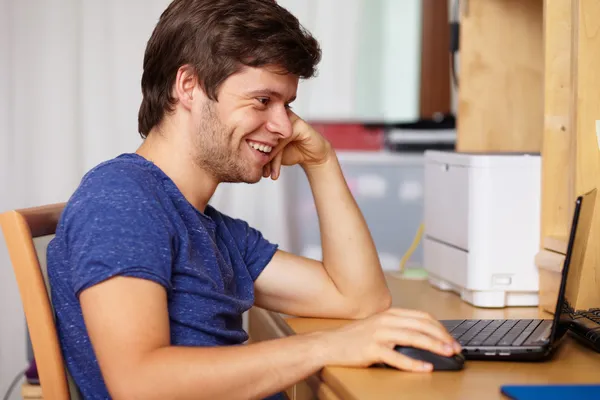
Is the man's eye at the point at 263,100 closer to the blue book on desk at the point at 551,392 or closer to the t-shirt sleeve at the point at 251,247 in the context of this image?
the t-shirt sleeve at the point at 251,247

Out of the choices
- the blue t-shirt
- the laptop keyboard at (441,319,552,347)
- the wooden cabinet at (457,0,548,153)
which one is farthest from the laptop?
the wooden cabinet at (457,0,548,153)

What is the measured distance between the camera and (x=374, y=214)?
2787mm

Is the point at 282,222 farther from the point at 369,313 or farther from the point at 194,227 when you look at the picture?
the point at 194,227

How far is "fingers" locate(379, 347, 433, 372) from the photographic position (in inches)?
42.5

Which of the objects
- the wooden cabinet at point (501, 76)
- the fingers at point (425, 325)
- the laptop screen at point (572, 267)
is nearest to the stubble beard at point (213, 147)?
the fingers at point (425, 325)

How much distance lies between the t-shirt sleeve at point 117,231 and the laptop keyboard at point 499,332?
1.43 ft

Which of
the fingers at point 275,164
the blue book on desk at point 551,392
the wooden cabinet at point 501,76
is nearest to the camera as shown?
the blue book on desk at point 551,392

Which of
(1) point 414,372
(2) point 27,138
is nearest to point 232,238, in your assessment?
(1) point 414,372

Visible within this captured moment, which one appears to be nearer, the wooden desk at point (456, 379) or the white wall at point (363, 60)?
the wooden desk at point (456, 379)

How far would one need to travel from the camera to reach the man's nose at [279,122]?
1.40 meters

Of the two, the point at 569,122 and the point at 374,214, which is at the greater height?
the point at 569,122

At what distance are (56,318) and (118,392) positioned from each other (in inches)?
7.8

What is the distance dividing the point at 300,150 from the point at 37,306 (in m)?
0.61

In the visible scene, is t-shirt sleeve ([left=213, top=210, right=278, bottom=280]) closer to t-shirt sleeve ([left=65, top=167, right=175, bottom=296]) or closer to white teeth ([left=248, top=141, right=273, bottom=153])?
white teeth ([left=248, top=141, right=273, bottom=153])
